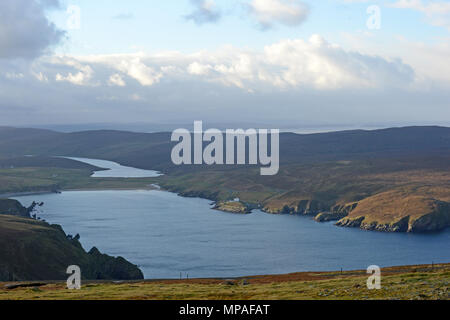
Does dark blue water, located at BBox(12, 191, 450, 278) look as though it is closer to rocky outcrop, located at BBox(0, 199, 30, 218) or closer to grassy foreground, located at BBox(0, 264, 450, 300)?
rocky outcrop, located at BBox(0, 199, 30, 218)

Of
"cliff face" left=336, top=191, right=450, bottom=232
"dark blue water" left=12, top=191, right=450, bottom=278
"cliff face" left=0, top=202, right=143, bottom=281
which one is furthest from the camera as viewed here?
"cliff face" left=336, top=191, right=450, bottom=232

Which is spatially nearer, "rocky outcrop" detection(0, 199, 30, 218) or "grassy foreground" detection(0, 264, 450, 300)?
"grassy foreground" detection(0, 264, 450, 300)

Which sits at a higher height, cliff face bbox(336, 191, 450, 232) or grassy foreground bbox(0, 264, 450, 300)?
cliff face bbox(336, 191, 450, 232)

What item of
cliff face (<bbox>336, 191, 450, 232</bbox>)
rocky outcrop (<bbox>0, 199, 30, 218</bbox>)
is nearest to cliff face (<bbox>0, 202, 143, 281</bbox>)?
rocky outcrop (<bbox>0, 199, 30, 218</bbox>)

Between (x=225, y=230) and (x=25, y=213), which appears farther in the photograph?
(x=25, y=213)
